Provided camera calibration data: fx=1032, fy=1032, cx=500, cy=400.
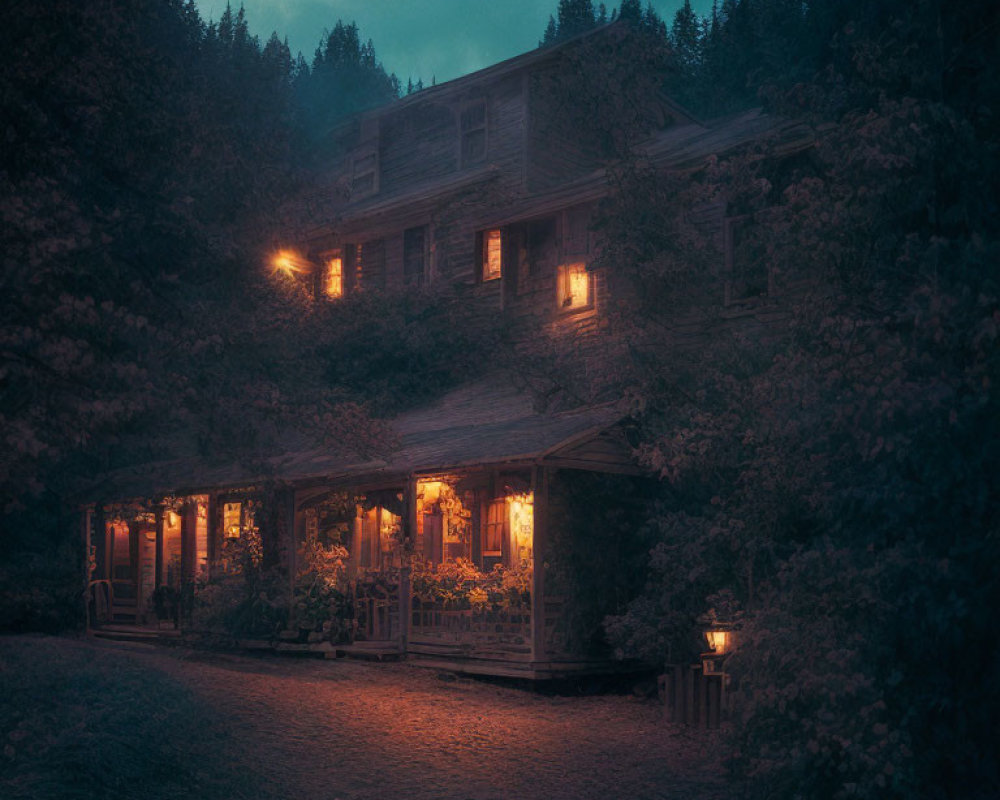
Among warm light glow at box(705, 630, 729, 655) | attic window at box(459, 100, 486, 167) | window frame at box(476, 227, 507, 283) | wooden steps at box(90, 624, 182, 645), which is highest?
attic window at box(459, 100, 486, 167)

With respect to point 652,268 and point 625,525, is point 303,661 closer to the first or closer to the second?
point 625,525

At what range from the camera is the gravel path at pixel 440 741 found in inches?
378

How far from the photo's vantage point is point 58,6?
10.3 meters

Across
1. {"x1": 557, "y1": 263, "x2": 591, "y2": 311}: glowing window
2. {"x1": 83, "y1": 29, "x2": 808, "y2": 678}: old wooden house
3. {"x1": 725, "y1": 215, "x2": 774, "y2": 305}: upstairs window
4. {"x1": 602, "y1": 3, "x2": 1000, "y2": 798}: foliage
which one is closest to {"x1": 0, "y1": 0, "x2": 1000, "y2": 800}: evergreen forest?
{"x1": 602, "y1": 3, "x2": 1000, "y2": 798}: foliage

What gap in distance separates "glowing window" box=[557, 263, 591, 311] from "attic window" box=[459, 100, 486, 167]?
6218 mm

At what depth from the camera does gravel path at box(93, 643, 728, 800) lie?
9609 mm

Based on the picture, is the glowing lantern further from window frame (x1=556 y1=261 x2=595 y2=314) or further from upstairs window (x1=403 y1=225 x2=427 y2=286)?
upstairs window (x1=403 y1=225 x2=427 y2=286)

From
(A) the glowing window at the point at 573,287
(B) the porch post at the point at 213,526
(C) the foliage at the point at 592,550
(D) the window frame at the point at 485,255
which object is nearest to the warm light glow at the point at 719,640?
(C) the foliage at the point at 592,550

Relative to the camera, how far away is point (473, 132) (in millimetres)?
27047

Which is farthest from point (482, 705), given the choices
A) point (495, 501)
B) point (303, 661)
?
point (495, 501)

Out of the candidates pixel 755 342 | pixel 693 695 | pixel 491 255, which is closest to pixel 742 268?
pixel 755 342

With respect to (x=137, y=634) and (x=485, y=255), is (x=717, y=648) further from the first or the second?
(x=485, y=255)

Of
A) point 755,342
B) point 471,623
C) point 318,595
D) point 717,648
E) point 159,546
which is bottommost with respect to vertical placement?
point 471,623

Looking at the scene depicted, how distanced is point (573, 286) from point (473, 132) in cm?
744
